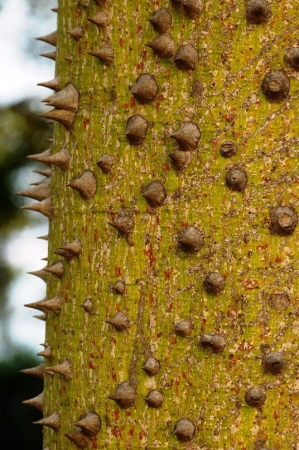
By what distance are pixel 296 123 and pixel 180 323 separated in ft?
0.81

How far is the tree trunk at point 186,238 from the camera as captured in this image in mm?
706

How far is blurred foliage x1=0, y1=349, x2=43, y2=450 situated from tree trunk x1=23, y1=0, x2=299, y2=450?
284 cm

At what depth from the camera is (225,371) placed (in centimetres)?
71

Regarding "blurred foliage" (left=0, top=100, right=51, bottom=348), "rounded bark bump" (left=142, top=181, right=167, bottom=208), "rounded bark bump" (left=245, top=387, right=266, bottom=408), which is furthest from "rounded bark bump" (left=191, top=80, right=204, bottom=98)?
"blurred foliage" (left=0, top=100, right=51, bottom=348)

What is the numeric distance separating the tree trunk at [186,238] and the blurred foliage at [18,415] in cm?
284

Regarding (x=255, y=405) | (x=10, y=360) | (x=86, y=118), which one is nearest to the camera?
(x=255, y=405)

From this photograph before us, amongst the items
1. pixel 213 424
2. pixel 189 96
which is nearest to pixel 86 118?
pixel 189 96

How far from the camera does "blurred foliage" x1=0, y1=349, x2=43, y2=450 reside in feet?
11.7

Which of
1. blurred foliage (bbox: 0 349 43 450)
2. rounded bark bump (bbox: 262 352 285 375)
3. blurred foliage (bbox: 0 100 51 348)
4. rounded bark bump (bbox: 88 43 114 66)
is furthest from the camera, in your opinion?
blurred foliage (bbox: 0 100 51 348)

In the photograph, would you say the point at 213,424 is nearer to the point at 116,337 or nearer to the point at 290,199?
the point at 116,337

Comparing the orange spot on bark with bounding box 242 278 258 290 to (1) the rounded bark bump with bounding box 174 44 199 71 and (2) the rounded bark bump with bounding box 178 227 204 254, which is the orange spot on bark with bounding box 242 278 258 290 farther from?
(1) the rounded bark bump with bounding box 174 44 199 71

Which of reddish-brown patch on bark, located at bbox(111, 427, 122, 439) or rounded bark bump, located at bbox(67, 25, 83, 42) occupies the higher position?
rounded bark bump, located at bbox(67, 25, 83, 42)

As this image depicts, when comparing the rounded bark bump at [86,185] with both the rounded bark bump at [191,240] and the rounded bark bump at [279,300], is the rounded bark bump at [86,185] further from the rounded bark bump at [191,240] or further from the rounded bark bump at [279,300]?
the rounded bark bump at [279,300]

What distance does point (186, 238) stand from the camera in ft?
2.36
